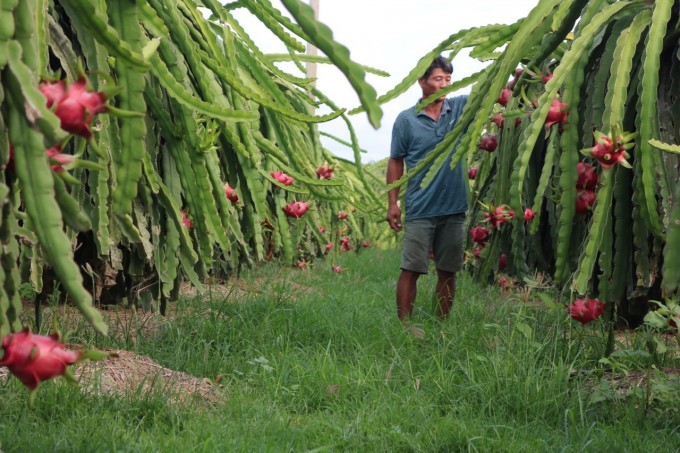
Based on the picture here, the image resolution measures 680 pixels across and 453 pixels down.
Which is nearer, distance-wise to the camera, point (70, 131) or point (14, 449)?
point (70, 131)

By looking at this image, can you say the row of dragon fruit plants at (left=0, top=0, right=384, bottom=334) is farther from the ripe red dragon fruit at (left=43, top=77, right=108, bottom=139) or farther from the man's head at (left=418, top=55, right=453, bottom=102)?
the man's head at (left=418, top=55, right=453, bottom=102)

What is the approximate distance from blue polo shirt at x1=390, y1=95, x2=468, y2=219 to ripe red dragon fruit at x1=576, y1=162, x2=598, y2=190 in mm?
1576

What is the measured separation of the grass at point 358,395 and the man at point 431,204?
0.40 meters

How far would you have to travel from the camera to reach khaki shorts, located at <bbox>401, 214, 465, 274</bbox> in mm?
4566

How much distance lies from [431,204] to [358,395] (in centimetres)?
181

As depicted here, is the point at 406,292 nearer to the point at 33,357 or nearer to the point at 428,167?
the point at 428,167

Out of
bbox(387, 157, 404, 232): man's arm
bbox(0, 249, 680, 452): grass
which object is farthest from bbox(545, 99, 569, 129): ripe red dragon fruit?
bbox(387, 157, 404, 232): man's arm

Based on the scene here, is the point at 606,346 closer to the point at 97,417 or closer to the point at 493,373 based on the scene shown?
the point at 493,373

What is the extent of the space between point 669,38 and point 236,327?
7.57 ft

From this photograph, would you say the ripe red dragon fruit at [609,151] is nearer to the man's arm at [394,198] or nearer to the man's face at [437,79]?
the man's face at [437,79]

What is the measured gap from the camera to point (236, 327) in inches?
153

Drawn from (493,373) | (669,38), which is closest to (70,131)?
(493,373)

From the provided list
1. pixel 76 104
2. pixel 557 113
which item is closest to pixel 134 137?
pixel 76 104

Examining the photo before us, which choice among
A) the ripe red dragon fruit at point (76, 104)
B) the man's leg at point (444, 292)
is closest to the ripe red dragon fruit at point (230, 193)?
the man's leg at point (444, 292)
